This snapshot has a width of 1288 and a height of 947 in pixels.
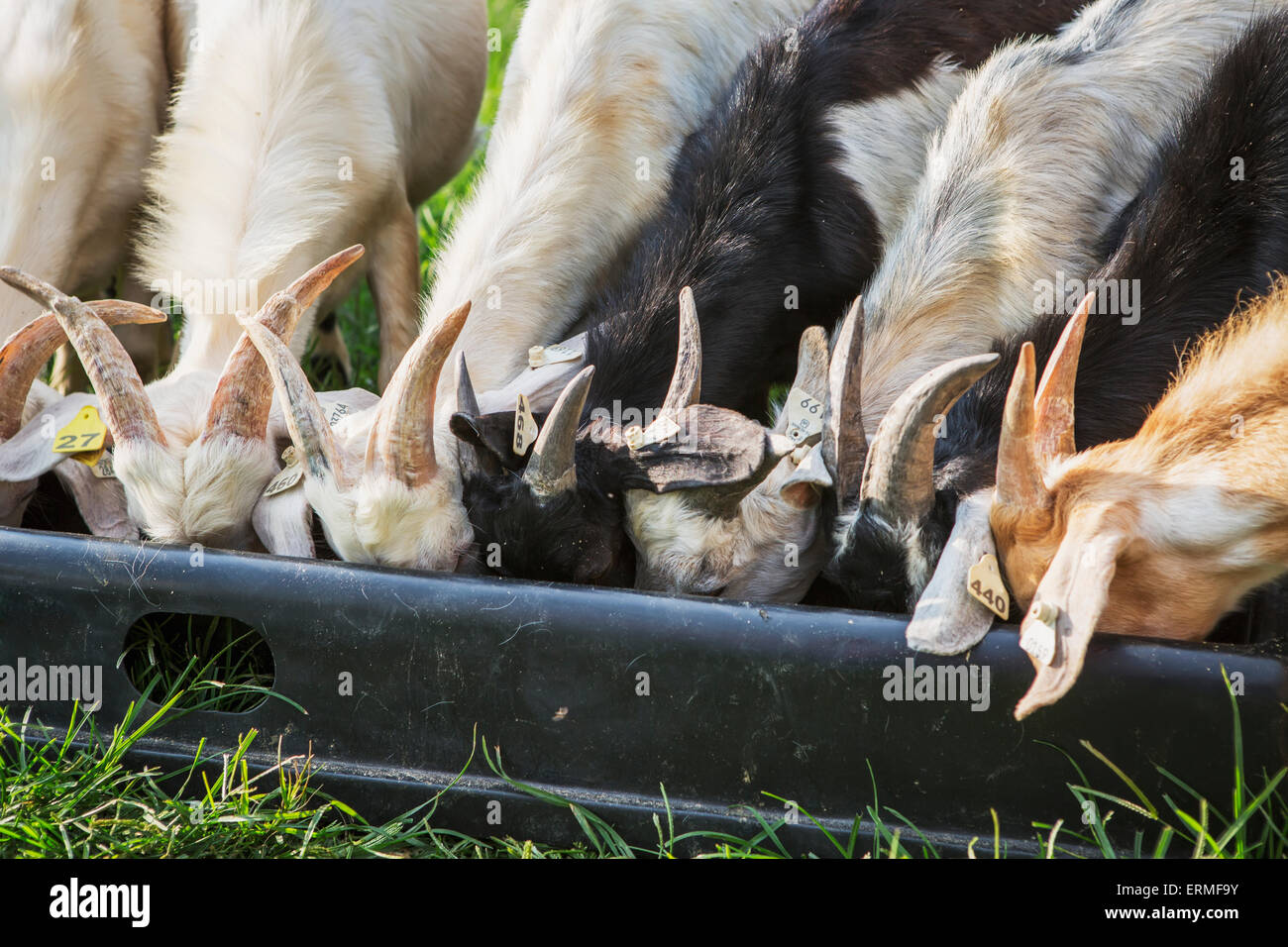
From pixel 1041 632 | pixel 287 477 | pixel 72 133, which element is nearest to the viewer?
pixel 1041 632

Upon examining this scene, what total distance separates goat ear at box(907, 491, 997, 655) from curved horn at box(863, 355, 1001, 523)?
0.11 metres

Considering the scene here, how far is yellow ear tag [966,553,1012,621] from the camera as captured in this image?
2.13m

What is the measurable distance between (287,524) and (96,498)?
0.55 metres

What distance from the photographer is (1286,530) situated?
2174 mm

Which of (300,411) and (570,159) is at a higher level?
(570,159)

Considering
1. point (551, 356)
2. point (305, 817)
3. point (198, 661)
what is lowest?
point (305, 817)

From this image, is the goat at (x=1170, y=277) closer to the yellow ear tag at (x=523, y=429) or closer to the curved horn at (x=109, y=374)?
the yellow ear tag at (x=523, y=429)

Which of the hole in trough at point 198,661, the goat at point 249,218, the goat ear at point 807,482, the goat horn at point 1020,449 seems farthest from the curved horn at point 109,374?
the goat horn at point 1020,449

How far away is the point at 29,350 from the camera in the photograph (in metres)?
2.80

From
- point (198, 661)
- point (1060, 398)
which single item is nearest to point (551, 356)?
point (198, 661)

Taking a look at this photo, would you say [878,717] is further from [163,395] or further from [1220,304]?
[163,395]

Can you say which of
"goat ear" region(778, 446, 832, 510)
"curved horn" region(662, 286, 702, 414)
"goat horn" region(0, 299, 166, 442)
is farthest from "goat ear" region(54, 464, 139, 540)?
"goat ear" region(778, 446, 832, 510)

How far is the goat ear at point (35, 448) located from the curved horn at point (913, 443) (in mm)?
1769

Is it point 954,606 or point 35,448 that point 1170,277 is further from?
point 35,448
